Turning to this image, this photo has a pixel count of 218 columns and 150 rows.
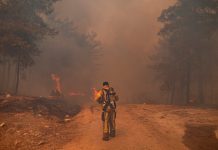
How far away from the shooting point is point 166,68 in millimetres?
32594

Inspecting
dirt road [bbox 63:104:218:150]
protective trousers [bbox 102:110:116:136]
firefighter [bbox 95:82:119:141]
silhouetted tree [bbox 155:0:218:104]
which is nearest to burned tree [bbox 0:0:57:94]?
dirt road [bbox 63:104:218:150]

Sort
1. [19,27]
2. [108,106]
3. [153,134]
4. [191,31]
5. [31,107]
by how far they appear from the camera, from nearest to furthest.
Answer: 1. [108,106]
2. [153,134]
3. [31,107]
4. [19,27]
5. [191,31]

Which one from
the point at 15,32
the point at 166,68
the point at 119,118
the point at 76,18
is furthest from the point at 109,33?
the point at 119,118

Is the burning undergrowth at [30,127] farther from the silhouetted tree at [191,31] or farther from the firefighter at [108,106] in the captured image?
the silhouetted tree at [191,31]

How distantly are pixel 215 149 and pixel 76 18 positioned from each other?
207 ft

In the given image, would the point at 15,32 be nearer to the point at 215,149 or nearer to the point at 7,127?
the point at 7,127

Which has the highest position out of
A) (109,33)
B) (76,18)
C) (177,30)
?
(76,18)

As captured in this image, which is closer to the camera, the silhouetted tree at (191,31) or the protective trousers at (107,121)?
the protective trousers at (107,121)

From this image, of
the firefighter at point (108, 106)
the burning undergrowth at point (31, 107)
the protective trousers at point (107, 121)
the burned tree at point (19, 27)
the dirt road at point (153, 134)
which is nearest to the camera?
the dirt road at point (153, 134)

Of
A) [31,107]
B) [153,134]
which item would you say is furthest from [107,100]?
[31,107]

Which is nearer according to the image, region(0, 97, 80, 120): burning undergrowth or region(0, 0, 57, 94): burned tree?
region(0, 97, 80, 120): burning undergrowth

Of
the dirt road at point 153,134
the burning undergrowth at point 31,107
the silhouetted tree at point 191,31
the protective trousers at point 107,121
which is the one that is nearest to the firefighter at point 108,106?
the protective trousers at point 107,121

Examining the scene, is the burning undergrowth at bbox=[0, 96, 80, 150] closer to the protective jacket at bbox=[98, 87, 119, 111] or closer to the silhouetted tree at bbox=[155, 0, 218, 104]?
the protective jacket at bbox=[98, 87, 119, 111]

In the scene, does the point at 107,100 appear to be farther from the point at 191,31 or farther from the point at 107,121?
the point at 191,31
